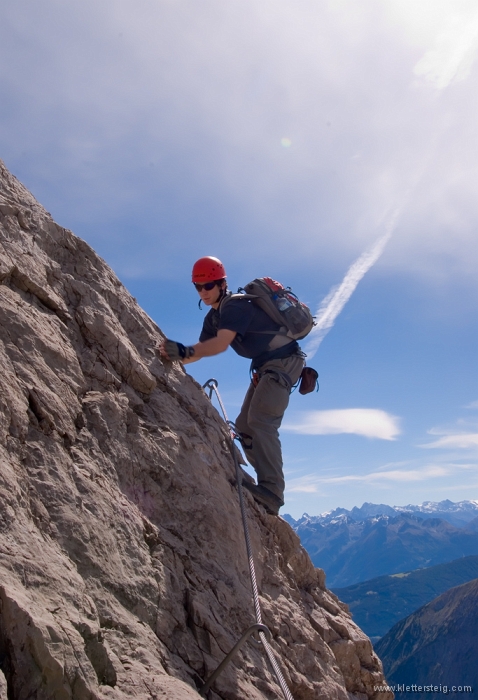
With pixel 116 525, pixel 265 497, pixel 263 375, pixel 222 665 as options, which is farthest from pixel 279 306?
pixel 222 665

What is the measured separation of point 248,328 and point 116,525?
3.85 m

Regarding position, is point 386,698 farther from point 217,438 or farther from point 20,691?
point 20,691

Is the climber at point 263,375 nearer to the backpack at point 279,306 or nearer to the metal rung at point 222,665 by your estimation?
the backpack at point 279,306

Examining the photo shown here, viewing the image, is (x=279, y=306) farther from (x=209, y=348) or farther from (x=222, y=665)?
(x=222, y=665)

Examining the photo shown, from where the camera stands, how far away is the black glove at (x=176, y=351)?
7016 mm

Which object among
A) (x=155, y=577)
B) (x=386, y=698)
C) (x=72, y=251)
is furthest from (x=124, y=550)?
(x=386, y=698)

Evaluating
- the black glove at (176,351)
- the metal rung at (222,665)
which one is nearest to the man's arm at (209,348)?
the black glove at (176,351)

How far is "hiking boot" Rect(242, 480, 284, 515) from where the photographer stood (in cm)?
766

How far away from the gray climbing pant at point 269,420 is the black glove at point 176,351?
4.35 feet

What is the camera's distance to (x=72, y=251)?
6.80 m

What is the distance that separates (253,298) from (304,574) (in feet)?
13.5

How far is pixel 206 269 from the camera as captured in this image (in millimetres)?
7832

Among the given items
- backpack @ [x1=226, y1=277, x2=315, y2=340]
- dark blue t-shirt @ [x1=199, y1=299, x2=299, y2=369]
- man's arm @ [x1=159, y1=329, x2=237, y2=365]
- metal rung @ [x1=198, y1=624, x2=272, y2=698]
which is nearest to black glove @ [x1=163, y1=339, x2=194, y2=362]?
man's arm @ [x1=159, y1=329, x2=237, y2=365]

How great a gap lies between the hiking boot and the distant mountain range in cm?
13036
